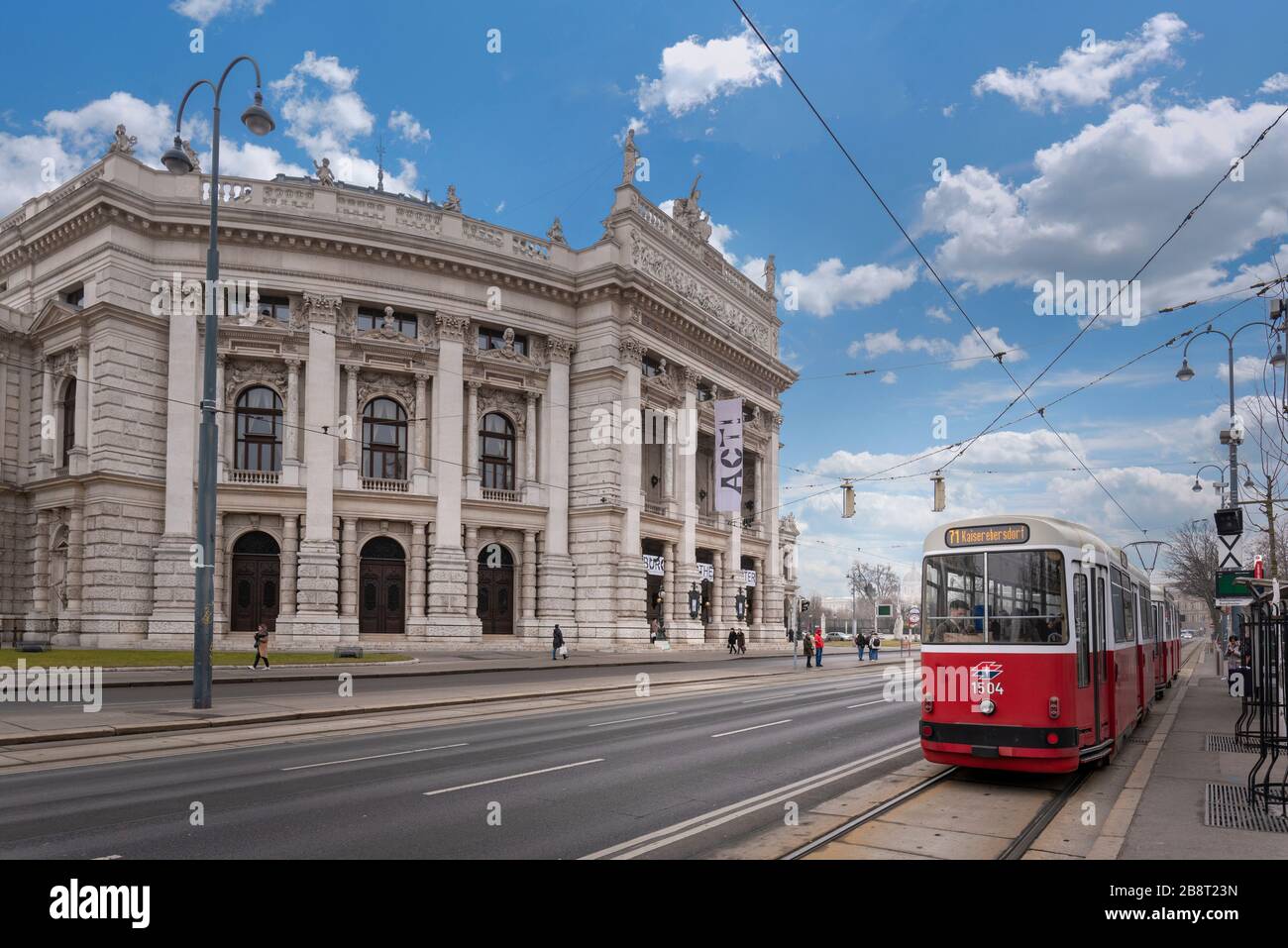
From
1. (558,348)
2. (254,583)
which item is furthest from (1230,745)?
(558,348)

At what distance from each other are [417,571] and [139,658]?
43.2 ft

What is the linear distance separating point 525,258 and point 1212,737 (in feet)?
120

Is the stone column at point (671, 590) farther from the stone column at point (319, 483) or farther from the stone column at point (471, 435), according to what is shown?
the stone column at point (319, 483)

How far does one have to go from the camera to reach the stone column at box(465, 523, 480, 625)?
1667 inches

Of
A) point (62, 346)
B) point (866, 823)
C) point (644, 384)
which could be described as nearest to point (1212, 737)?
point (866, 823)

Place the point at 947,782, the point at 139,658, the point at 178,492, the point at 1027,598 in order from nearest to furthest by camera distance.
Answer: the point at 1027,598, the point at 947,782, the point at 139,658, the point at 178,492

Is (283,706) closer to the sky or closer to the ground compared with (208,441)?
closer to the ground

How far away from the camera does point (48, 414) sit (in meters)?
39.9

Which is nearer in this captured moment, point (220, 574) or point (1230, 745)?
point (1230, 745)

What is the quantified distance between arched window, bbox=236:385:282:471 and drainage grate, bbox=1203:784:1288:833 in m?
37.2

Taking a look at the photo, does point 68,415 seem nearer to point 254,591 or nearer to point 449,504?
point 254,591

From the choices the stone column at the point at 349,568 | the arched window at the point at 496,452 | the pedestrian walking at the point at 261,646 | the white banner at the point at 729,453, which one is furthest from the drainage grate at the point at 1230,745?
the white banner at the point at 729,453

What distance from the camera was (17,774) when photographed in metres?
11.9
